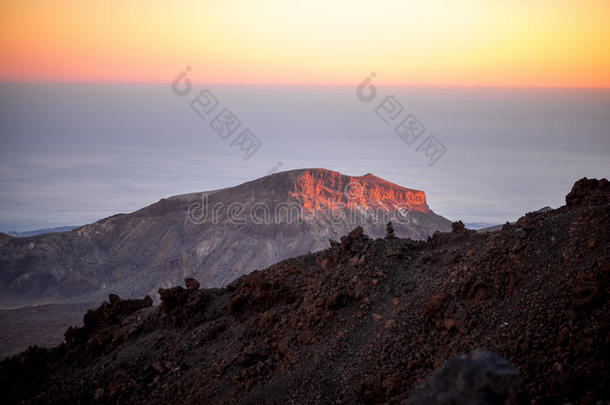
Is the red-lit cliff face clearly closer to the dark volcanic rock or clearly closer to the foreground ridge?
the foreground ridge

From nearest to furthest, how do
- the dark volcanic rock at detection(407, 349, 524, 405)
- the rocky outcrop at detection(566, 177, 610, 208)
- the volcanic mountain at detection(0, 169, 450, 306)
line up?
the dark volcanic rock at detection(407, 349, 524, 405) < the rocky outcrop at detection(566, 177, 610, 208) < the volcanic mountain at detection(0, 169, 450, 306)

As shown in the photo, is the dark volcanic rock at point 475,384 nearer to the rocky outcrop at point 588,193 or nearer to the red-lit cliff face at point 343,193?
the rocky outcrop at point 588,193

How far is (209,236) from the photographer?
69.6m

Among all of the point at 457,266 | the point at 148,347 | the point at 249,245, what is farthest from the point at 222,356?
the point at 249,245

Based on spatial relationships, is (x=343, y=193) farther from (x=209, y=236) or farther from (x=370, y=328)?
(x=370, y=328)

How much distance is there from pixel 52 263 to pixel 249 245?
2197cm

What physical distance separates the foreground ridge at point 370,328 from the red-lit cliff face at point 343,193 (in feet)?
169

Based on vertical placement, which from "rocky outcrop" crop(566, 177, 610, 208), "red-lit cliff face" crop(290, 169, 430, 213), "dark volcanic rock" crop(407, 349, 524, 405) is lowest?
"dark volcanic rock" crop(407, 349, 524, 405)

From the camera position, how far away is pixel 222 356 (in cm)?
1443

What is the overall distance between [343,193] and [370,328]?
5851 centimetres

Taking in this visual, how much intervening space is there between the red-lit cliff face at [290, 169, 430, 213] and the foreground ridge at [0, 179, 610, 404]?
169ft

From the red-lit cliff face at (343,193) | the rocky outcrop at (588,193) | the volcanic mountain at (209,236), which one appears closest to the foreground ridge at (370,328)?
the rocky outcrop at (588,193)

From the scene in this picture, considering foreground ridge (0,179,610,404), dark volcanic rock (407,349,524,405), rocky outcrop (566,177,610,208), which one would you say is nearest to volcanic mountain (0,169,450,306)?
foreground ridge (0,179,610,404)

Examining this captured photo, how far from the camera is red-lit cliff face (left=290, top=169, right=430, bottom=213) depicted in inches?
2754
